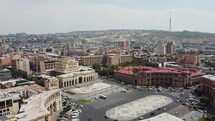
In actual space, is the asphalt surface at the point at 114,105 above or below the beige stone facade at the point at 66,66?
below

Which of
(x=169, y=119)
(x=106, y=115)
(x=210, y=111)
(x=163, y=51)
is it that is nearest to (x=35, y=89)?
(x=106, y=115)

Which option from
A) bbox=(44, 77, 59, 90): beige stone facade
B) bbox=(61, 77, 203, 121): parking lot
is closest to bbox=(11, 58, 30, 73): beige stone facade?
bbox=(44, 77, 59, 90): beige stone facade

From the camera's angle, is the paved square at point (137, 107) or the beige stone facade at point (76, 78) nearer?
the paved square at point (137, 107)

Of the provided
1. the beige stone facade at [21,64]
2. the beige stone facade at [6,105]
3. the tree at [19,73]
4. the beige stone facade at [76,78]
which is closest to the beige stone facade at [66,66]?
the beige stone facade at [76,78]

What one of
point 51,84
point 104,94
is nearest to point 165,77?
point 104,94

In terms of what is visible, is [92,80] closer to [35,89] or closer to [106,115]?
[35,89]

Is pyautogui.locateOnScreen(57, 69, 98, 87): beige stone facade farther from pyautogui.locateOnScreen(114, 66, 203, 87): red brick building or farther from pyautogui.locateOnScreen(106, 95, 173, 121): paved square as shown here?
pyautogui.locateOnScreen(106, 95, 173, 121): paved square

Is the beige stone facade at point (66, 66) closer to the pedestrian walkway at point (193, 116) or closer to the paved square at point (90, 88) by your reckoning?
the paved square at point (90, 88)
